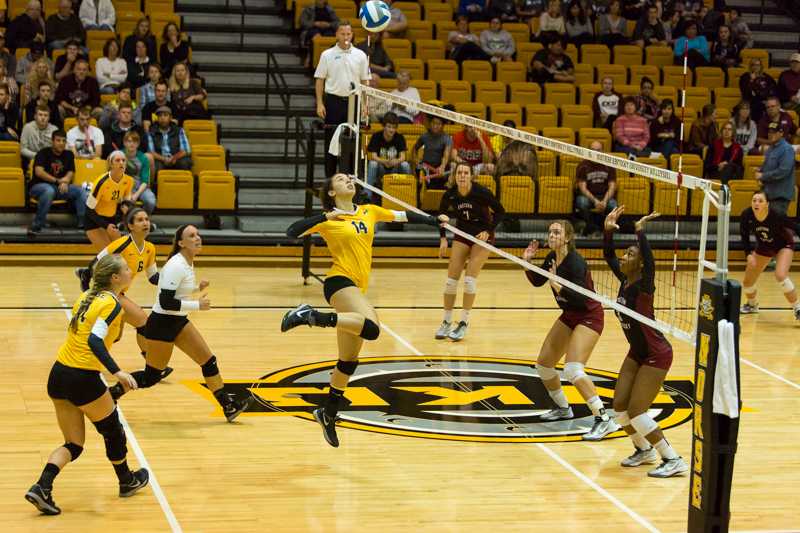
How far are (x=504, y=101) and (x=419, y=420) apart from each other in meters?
11.3

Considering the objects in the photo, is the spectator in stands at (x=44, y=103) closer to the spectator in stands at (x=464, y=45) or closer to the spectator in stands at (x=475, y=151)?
the spectator in stands at (x=475, y=151)

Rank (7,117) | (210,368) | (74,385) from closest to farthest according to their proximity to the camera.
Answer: (74,385) < (210,368) < (7,117)

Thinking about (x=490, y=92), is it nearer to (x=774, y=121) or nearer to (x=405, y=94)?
(x=405, y=94)

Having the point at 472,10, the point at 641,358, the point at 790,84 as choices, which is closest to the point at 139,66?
the point at 472,10

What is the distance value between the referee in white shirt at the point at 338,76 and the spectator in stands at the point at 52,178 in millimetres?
4253

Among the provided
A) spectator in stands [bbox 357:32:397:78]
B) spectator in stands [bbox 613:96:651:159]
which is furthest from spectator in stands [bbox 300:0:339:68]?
spectator in stands [bbox 613:96:651:159]


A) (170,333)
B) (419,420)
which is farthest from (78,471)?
(419,420)

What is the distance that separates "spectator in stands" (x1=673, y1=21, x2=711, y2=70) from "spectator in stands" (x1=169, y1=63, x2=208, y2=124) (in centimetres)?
906

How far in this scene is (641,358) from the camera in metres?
9.18

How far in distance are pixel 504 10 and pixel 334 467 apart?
49.7ft

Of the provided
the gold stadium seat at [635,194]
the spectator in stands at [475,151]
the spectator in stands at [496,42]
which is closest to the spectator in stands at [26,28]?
the spectator in stands at [475,151]

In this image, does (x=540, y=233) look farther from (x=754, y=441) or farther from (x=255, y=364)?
(x=754, y=441)

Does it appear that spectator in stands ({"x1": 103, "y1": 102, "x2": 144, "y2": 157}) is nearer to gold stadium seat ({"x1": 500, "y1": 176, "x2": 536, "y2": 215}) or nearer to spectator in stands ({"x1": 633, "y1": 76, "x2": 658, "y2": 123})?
gold stadium seat ({"x1": 500, "y1": 176, "x2": 536, "y2": 215})

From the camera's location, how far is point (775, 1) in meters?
26.1
